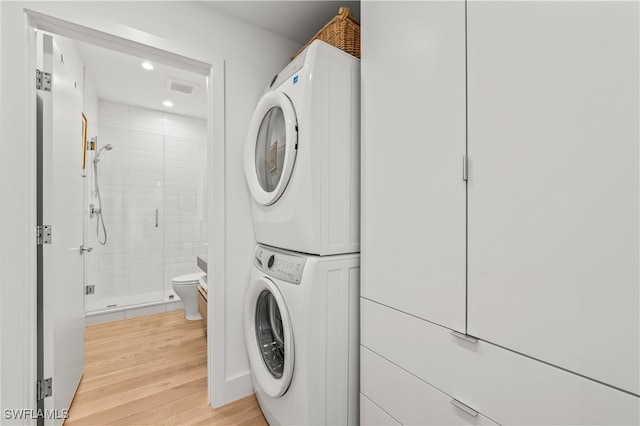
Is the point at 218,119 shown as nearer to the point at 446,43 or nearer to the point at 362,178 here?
the point at 362,178

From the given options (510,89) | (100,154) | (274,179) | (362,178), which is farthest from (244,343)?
(100,154)

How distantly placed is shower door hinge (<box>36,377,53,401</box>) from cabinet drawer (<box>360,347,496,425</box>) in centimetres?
148

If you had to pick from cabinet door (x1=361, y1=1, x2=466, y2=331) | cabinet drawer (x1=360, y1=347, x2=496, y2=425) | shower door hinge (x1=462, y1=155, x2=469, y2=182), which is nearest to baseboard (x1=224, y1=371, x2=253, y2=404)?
cabinet drawer (x1=360, y1=347, x2=496, y2=425)

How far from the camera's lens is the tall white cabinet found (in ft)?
1.95

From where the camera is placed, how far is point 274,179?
1.48 meters

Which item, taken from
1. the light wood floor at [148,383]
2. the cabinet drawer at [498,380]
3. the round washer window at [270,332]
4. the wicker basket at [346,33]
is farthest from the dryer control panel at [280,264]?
the wicker basket at [346,33]

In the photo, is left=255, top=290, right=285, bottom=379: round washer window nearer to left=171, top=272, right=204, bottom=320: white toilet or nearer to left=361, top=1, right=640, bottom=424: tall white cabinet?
left=361, top=1, right=640, bottom=424: tall white cabinet

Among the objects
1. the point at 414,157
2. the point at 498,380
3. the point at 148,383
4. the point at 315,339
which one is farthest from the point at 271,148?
the point at 148,383

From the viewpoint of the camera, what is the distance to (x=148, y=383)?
6.11ft

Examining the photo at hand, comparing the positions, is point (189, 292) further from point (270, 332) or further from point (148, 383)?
point (270, 332)

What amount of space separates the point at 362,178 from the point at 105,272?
11.3ft

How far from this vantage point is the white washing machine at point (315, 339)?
1.21 meters

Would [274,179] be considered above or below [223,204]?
above

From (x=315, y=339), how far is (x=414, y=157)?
0.86 m
